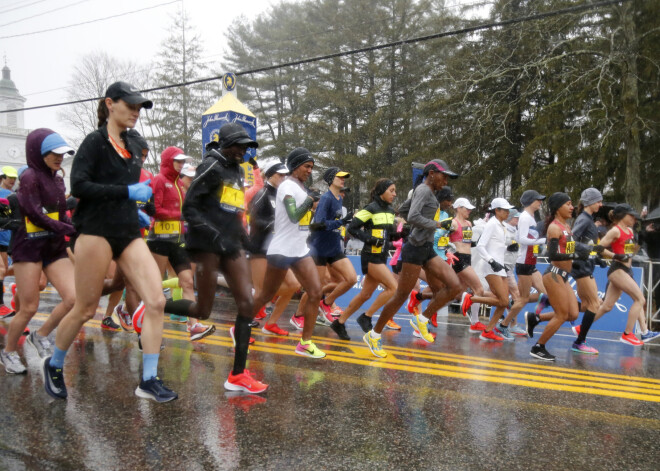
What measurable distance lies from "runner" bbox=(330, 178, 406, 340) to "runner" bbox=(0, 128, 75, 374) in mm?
3335

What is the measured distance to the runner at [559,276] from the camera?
6.69m

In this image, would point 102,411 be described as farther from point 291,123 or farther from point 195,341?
point 291,123

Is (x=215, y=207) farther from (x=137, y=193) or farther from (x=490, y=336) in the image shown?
(x=490, y=336)

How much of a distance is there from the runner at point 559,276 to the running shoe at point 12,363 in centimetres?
534

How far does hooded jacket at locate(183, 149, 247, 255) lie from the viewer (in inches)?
175

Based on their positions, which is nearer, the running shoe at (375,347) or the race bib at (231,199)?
the race bib at (231,199)

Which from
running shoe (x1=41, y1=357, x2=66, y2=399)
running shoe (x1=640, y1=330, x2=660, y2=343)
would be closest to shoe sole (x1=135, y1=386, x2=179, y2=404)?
running shoe (x1=41, y1=357, x2=66, y2=399)

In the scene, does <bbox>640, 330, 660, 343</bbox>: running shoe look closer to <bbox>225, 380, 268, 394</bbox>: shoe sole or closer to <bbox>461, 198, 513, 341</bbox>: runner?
<bbox>461, 198, 513, 341</bbox>: runner

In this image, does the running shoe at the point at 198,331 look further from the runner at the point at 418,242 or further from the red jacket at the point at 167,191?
the runner at the point at 418,242

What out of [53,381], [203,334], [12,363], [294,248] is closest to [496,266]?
[294,248]

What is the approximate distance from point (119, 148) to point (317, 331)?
15.3ft

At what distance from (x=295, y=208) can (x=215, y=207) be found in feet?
3.73

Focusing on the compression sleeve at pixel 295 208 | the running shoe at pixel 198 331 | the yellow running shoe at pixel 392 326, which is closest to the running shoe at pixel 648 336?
the yellow running shoe at pixel 392 326

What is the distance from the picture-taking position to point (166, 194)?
668 cm
